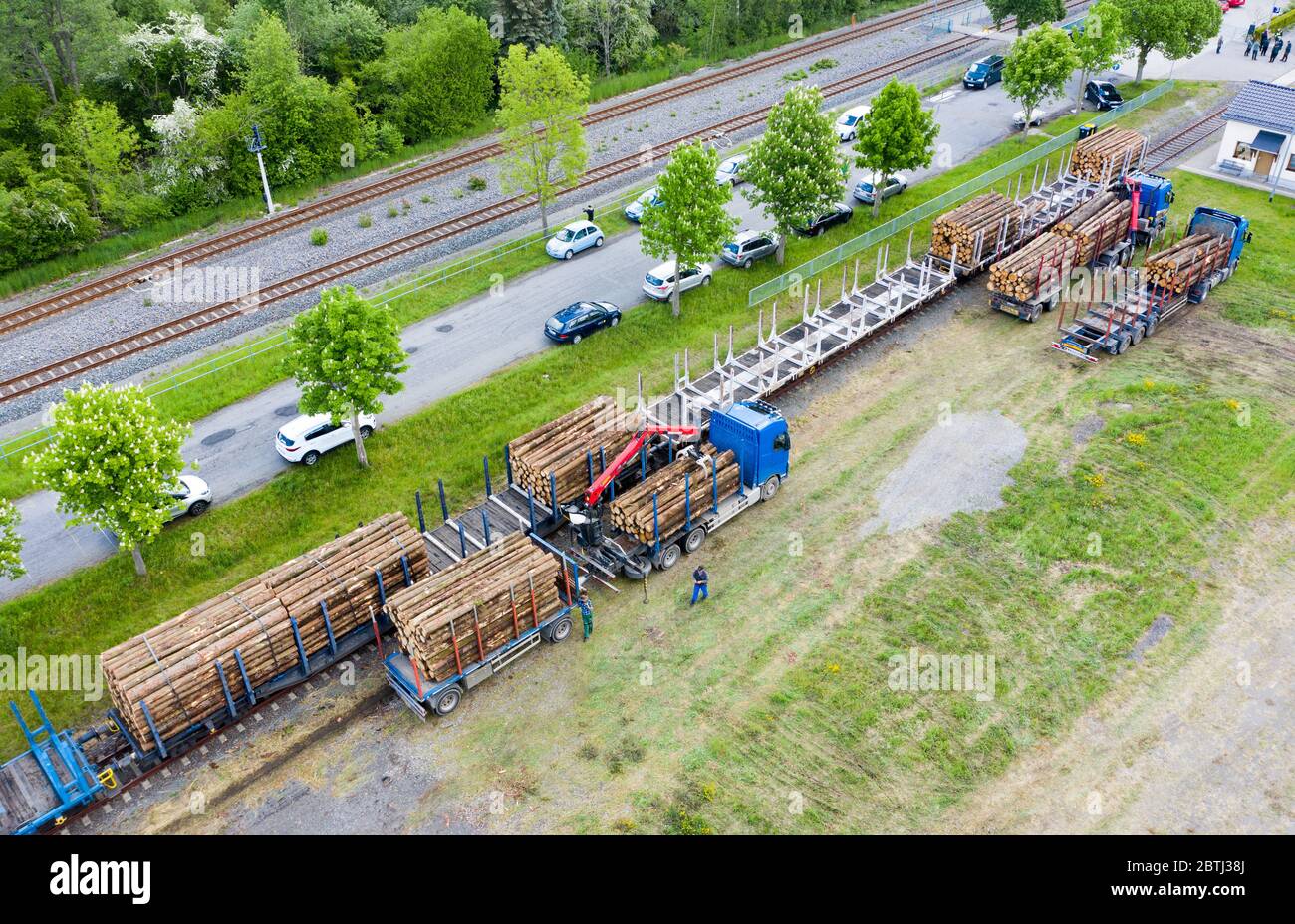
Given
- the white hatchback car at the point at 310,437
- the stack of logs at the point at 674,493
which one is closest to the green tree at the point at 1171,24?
the stack of logs at the point at 674,493

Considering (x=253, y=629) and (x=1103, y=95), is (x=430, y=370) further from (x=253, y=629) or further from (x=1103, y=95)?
(x=1103, y=95)

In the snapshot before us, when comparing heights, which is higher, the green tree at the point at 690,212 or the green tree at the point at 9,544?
the green tree at the point at 690,212

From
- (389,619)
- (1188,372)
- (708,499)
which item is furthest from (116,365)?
(1188,372)

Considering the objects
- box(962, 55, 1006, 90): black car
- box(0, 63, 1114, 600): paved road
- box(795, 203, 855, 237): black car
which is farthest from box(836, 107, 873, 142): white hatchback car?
box(962, 55, 1006, 90): black car

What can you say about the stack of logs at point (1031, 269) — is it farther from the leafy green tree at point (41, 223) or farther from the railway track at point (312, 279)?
the leafy green tree at point (41, 223)

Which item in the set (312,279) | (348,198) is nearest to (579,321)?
(312,279)

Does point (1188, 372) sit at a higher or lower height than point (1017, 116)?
lower

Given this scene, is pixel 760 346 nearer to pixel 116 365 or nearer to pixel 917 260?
pixel 917 260
